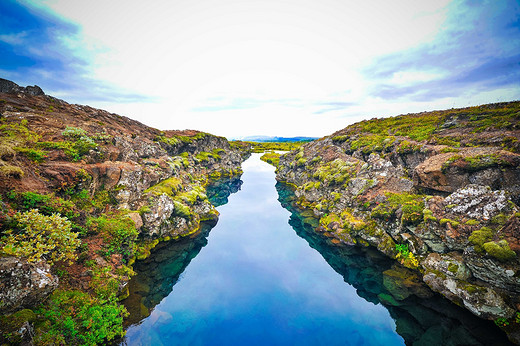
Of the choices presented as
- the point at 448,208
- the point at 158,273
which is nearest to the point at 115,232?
the point at 158,273

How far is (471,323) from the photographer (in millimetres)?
13406

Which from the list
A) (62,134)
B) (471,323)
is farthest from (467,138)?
(62,134)

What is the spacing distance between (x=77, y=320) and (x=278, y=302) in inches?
545

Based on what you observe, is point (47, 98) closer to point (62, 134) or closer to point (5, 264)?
point (62, 134)

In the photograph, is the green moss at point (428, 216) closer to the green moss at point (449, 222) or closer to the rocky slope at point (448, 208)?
the rocky slope at point (448, 208)

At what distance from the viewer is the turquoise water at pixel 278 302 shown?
13586mm

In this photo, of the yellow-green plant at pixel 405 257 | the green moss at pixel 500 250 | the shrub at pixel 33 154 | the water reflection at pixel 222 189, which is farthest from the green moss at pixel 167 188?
the green moss at pixel 500 250

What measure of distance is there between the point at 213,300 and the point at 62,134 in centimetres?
2398

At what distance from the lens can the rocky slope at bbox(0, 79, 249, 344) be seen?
31.9 feet

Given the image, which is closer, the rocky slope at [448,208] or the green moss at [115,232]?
the rocky slope at [448,208]

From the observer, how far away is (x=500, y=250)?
12.8 meters

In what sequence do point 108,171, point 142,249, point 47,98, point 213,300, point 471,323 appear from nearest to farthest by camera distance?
1. point 471,323
2. point 213,300
3. point 142,249
4. point 108,171
5. point 47,98

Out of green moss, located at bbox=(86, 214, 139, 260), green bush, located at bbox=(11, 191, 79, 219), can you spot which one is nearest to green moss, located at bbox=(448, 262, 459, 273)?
green moss, located at bbox=(86, 214, 139, 260)

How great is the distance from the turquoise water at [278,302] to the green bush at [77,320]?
140cm
